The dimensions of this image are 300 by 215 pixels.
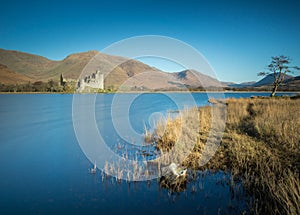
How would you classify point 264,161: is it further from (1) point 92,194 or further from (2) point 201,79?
(2) point 201,79

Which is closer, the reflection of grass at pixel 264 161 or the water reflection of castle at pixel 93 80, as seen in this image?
the reflection of grass at pixel 264 161

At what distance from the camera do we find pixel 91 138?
35.7 ft

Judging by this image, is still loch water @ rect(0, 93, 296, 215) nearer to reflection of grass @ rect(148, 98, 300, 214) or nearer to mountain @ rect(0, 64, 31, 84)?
reflection of grass @ rect(148, 98, 300, 214)

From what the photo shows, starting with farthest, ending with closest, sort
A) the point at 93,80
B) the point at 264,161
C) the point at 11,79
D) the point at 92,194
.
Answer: the point at 11,79 < the point at 93,80 < the point at 264,161 < the point at 92,194

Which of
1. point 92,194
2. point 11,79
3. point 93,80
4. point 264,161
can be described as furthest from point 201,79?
point 11,79

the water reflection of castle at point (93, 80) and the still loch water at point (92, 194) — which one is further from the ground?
the water reflection of castle at point (93, 80)

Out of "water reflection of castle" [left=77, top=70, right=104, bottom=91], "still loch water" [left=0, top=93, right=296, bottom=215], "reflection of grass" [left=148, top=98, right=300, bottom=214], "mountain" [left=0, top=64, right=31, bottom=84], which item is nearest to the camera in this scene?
"reflection of grass" [left=148, top=98, right=300, bottom=214]

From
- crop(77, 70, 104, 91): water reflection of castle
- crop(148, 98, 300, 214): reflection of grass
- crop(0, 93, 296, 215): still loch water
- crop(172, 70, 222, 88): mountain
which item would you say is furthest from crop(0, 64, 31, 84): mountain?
crop(148, 98, 300, 214): reflection of grass

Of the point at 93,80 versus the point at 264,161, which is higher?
the point at 93,80

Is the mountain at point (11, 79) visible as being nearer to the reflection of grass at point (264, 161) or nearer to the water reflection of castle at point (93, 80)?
the water reflection of castle at point (93, 80)

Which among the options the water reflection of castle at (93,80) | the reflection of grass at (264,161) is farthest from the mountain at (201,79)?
the water reflection of castle at (93,80)

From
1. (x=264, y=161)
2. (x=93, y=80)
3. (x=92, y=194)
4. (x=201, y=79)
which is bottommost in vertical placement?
(x=92, y=194)

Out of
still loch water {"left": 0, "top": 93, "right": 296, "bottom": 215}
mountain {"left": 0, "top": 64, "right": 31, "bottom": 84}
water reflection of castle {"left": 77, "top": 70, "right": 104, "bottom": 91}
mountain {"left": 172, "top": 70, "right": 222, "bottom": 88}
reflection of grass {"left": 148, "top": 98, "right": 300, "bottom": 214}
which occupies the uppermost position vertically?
mountain {"left": 0, "top": 64, "right": 31, "bottom": 84}

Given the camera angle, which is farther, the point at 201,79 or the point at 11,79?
the point at 11,79
